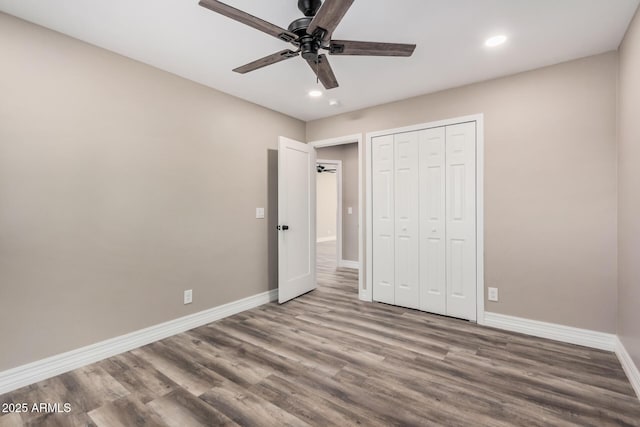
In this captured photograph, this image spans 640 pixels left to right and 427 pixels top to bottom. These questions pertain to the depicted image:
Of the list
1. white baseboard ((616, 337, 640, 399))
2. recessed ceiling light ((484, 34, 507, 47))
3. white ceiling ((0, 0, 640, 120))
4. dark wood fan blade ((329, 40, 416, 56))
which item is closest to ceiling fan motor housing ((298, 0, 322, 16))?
white ceiling ((0, 0, 640, 120))

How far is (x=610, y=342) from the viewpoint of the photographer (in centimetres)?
250

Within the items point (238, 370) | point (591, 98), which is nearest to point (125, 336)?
point (238, 370)

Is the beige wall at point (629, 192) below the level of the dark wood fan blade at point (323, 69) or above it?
below

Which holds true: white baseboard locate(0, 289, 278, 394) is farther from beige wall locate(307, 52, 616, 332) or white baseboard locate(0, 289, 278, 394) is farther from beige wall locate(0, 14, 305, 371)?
beige wall locate(307, 52, 616, 332)

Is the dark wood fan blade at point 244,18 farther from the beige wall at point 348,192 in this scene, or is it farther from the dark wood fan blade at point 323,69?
the beige wall at point 348,192

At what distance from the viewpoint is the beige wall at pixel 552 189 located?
254 cm

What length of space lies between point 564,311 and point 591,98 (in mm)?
1882

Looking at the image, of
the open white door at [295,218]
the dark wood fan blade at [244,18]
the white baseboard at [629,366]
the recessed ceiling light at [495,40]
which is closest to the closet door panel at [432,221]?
the recessed ceiling light at [495,40]

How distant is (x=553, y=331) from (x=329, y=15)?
10.4 feet

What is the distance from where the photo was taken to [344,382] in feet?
6.81

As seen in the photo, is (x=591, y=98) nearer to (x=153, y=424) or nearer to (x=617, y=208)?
(x=617, y=208)

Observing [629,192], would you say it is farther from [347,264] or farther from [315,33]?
[347,264]

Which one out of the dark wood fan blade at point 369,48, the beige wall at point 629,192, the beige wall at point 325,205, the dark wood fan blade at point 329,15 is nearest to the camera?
the dark wood fan blade at point 329,15

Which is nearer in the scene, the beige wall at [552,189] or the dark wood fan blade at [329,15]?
the dark wood fan blade at [329,15]
